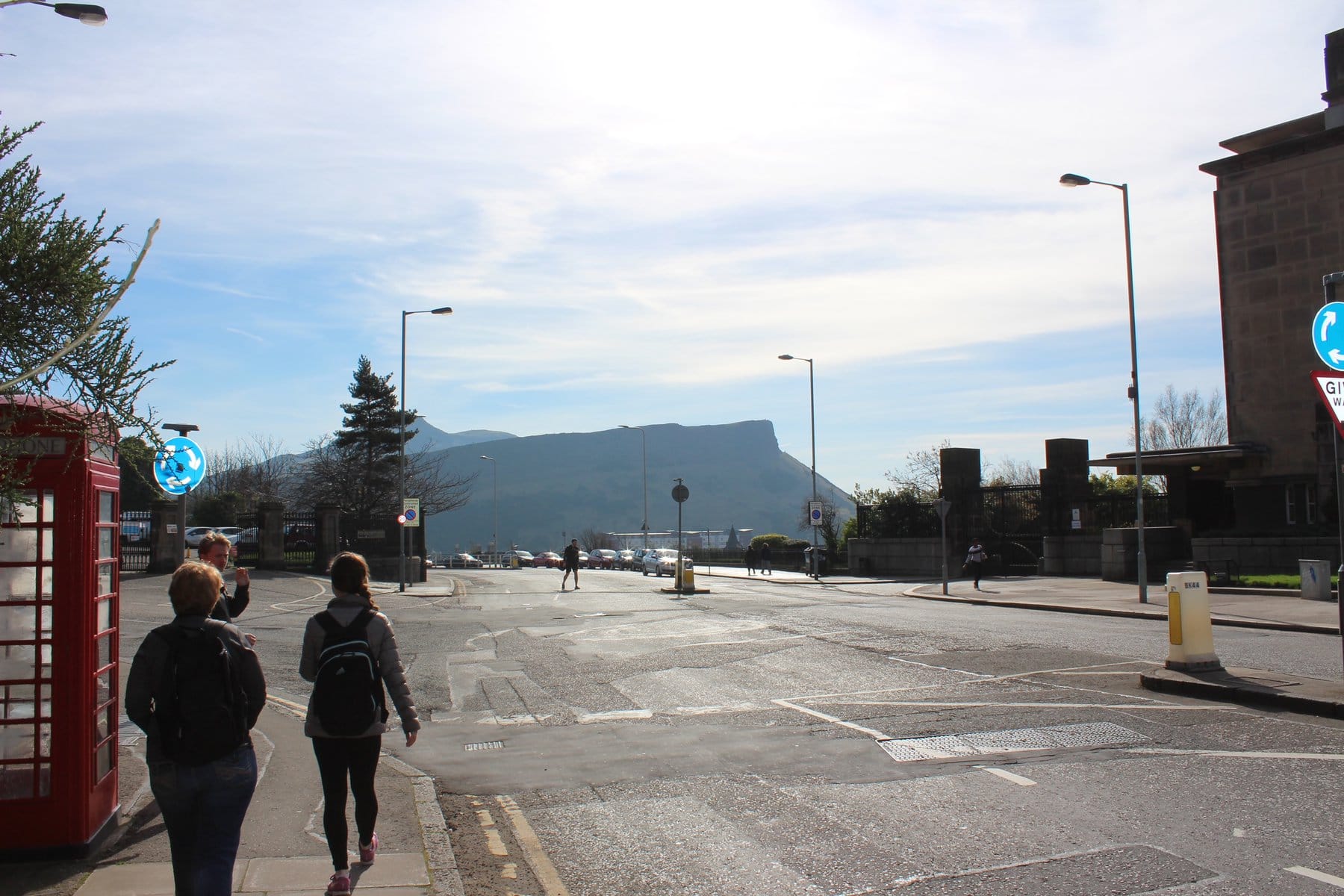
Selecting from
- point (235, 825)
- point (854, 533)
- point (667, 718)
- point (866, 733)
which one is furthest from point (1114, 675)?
point (854, 533)

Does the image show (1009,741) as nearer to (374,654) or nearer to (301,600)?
(374,654)

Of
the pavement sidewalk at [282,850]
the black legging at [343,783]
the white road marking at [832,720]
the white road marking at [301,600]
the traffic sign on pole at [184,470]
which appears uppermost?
the traffic sign on pole at [184,470]

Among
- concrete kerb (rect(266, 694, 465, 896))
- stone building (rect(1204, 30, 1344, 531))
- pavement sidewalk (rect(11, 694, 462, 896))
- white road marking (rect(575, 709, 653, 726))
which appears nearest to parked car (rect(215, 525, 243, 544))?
white road marking (rect(575, 709, 653, 726))

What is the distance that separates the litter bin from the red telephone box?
23433 millimetres

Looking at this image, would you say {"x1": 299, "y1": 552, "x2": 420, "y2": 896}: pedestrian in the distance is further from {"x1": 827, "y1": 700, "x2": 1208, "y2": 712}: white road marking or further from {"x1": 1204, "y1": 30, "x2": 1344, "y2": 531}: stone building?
{"x1": 1204, "y1": 30, "x2": 1344, "y2": 531}: stone building

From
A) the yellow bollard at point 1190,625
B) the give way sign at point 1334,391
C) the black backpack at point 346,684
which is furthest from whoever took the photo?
the yellow bollard at point 1190,625

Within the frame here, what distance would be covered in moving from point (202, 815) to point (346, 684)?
1.10 meters

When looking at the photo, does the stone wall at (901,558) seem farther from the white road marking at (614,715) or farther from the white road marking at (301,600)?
the white road marking at (614,715)

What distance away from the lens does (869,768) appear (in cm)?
812

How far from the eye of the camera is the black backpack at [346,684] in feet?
18.4

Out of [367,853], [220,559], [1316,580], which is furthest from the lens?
[1316,580]

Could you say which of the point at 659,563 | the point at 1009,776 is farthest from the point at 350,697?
the point at 659,563

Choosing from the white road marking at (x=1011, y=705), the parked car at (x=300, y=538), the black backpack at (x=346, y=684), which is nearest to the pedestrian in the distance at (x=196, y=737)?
the black backpack at (x=346, y=684)

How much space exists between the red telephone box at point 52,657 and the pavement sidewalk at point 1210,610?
9.90 meters
